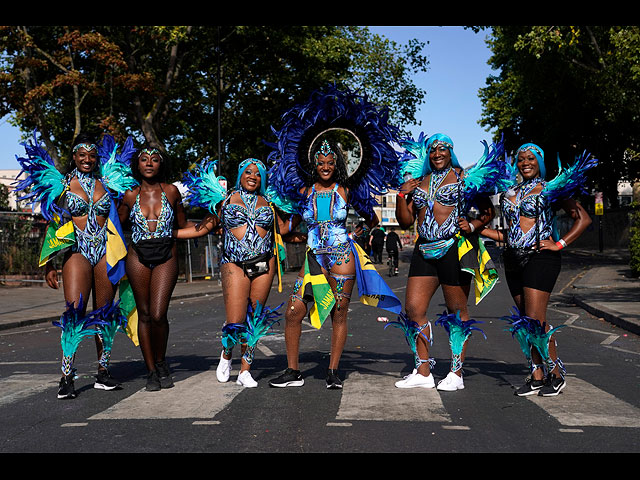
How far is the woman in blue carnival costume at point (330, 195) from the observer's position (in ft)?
20.8

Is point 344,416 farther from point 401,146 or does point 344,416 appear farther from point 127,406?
point 401,146

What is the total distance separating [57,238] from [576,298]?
12176mm

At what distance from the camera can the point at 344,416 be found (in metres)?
5.20

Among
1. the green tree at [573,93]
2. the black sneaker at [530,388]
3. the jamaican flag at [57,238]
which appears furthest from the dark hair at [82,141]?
the green tree at [573,93]

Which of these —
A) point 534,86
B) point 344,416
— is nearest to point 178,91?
point 534,86

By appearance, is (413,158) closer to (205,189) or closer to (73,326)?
(205,189)

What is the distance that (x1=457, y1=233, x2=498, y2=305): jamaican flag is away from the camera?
6.31 metres

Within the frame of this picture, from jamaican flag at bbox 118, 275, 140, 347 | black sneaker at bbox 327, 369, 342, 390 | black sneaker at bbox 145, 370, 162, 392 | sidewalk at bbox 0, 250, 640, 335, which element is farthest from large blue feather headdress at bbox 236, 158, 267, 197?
sidewalk at bbox 0, 250, 640, 335

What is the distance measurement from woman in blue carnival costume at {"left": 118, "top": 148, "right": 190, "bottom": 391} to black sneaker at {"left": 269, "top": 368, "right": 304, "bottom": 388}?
0.89 m

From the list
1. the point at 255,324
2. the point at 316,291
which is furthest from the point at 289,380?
the point at 316,291

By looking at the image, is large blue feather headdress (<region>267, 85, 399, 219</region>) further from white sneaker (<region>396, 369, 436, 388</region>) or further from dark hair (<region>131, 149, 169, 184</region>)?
white sneaker (<region>396, 369, 436, 388</region>)

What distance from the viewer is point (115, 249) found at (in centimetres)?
626

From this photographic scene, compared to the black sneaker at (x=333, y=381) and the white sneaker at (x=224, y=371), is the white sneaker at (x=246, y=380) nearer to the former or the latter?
the white sneaker at (x=224, y=371)

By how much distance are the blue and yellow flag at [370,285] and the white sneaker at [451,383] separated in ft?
2.33
